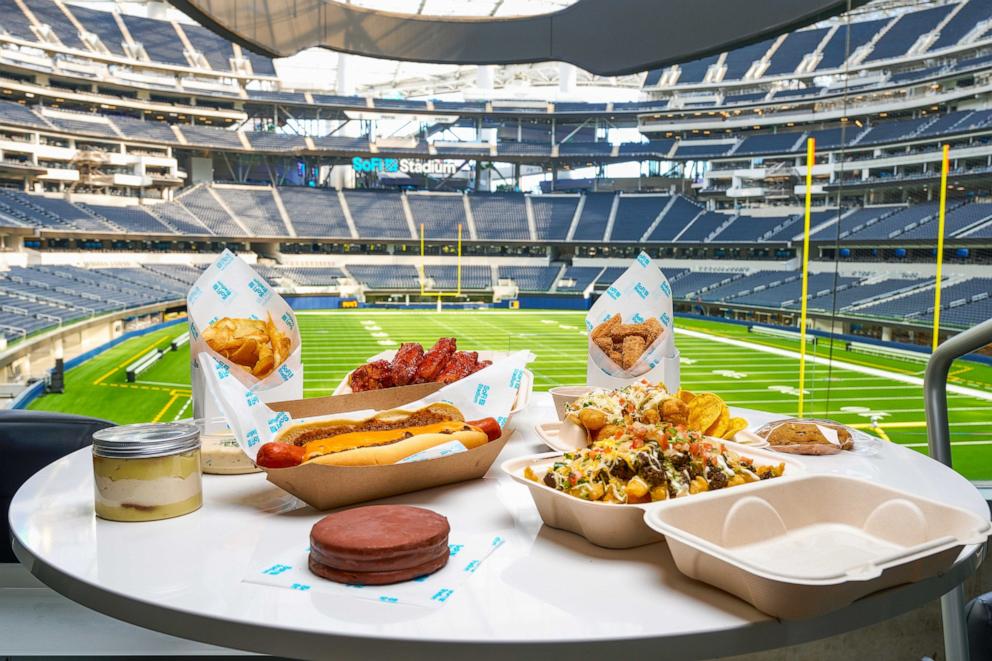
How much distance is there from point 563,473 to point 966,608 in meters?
0.75

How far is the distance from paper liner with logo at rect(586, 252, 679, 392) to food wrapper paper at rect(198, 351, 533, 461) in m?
0.36

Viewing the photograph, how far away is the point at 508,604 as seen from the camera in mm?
658

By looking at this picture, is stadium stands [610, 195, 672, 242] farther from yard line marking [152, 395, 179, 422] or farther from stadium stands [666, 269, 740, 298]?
yard line marking [152, 395, 179, 422]

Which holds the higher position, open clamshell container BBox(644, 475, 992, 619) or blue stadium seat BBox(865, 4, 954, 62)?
blue stadium seat BBox(865, 4, 954, 62)

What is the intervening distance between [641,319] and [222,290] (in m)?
0.99

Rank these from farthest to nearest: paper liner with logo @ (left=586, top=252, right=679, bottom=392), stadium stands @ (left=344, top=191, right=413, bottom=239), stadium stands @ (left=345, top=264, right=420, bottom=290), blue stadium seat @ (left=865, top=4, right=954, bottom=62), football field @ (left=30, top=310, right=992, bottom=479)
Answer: stadium stands @ (left=344, top=191, right=413, bottom=239) < stadium stands @ (left=345, top=264, right=420, bottom=290) < football field @ (left=30, top=310, right=992, bottom=479) < blue stadium seat @ (left=865, top=4, right=954, bottom=62) < paper liner with logo @ (left=586, top=252, right=679, bottom=392)

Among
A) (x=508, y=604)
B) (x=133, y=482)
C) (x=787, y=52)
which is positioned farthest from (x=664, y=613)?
(x=787, y=52)

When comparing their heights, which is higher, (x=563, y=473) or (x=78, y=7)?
(x=78, y=7)

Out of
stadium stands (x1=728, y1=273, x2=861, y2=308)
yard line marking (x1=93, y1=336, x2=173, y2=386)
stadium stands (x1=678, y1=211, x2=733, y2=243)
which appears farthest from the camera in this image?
stadium stands (x1=678, y1=211, x2=733, y2=243)

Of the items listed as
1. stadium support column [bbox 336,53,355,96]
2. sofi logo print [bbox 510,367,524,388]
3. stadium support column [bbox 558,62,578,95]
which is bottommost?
sofi logo print [bbox 510,367,524,388]

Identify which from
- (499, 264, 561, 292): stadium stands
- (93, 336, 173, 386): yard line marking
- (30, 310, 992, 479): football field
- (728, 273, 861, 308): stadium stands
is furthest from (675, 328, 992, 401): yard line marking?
(93, 336, 173, 386): yard line marking

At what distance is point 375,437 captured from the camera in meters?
1.02

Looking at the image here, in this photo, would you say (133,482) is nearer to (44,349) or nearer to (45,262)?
(44,349)

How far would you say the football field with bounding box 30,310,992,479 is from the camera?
22.2 ft
